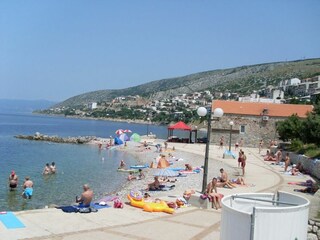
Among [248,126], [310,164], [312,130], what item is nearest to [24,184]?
[310,164]

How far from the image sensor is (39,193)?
2103 cm

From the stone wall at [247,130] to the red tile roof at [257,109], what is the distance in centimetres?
65

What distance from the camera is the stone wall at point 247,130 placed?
46.9 m

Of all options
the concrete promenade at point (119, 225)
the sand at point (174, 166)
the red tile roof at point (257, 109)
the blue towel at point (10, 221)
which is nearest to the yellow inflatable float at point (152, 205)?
the concrete promenade at point (119, 225)

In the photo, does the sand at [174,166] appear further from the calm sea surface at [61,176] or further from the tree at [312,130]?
the tree at [312,130]

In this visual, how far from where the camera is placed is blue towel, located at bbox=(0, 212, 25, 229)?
405 inches

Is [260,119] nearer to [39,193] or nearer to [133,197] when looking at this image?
[39,193]

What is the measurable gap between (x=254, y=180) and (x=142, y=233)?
12.8 metres

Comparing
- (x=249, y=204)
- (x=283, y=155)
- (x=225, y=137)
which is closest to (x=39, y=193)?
(x=249, y=204)

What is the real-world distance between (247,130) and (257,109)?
9.57 feet

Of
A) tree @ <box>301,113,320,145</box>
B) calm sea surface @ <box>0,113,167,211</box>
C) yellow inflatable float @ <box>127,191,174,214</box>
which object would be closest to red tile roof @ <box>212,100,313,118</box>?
calm sea surface @ <box>0,113,167,211</box>

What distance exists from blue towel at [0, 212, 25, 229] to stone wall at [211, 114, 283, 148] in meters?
37.3

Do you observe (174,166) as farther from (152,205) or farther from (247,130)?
(152,205)

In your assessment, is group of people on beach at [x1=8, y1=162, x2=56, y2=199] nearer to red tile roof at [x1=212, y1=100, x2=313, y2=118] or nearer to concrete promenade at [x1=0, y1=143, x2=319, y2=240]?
concrete promenade at [x1=0, y1=143, x2=319, y2=240]
